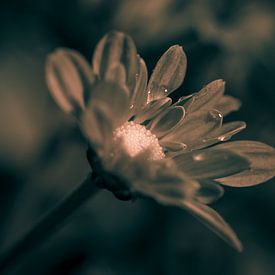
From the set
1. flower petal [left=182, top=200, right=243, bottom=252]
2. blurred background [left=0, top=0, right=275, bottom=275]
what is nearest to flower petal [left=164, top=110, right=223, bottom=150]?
flower petal [left=182, top=200, right=243, bottom=252]

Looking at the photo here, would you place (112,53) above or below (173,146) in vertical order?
above

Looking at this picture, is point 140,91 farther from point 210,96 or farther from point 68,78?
point 68,78

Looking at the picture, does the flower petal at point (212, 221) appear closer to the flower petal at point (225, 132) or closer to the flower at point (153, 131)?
the flower at point (153, 131)

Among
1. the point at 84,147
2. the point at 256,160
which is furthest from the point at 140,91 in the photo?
the point at 84,147

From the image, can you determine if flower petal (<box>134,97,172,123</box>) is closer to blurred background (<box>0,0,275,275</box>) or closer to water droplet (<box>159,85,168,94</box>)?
water droplet (<box>159,85,168,94</box>)

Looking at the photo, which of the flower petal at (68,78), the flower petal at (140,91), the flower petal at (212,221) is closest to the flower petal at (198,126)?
the flower petal at (140,91)
